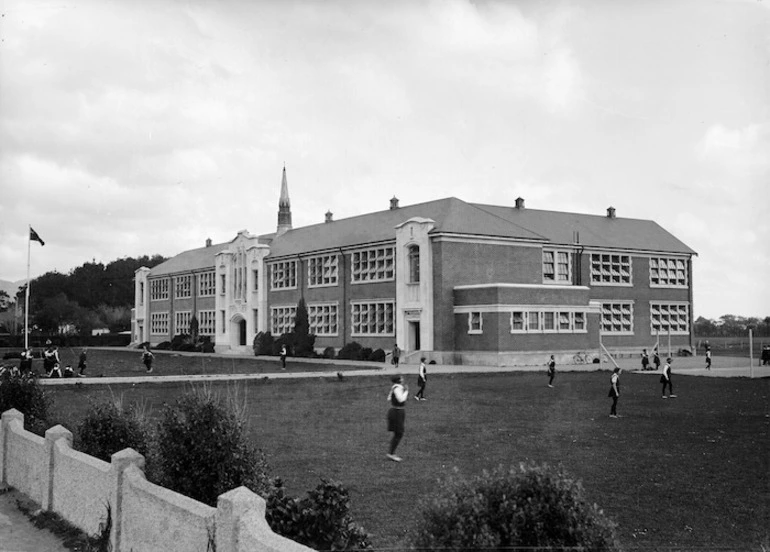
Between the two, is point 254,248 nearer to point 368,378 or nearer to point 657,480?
point 368,378

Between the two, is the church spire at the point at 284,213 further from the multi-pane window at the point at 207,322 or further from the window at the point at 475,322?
the window at the point at 475,322

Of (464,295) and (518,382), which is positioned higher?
(464,295)

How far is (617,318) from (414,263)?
666 inches

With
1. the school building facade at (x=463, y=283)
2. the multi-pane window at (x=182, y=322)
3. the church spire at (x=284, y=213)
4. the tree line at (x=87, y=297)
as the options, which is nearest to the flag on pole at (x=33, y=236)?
the school building facade at (x=463, y=283)

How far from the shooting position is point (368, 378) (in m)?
33.2

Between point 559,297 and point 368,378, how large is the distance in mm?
15917

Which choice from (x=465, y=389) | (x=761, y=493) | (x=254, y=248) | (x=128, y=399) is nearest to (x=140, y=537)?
(x=761, y=493)

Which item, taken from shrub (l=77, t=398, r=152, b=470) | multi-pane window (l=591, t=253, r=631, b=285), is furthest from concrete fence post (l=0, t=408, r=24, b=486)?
multi-pane window (l=591, t=253, r=631, b=285)

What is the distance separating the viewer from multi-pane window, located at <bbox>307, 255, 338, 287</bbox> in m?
53.4

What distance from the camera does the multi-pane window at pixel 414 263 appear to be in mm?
46438

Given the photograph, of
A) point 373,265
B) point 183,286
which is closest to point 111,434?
point 373,265

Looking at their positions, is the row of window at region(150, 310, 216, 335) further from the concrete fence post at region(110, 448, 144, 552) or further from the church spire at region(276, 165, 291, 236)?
the concrete fence post at region(110, 448, 144, 552)

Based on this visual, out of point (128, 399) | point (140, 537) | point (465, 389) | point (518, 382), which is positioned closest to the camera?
point (140, 537)

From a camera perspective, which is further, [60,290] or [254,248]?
Answer: [60,290]
